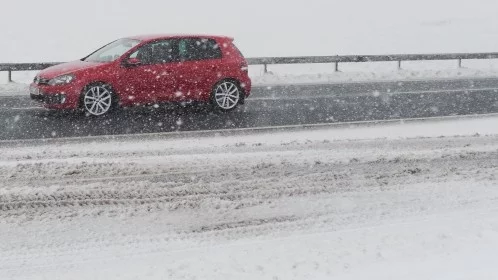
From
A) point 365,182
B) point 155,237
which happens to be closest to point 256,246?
point 155,237

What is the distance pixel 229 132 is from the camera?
11.2 meters

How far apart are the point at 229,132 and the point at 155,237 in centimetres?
526

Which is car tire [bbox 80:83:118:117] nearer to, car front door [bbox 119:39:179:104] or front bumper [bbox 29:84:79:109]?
front bumper [bbox 29:84:79:109]

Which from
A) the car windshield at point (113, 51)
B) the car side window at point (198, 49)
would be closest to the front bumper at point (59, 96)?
the car windshield at point (113, 51)

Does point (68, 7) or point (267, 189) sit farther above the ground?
point (68, 7)

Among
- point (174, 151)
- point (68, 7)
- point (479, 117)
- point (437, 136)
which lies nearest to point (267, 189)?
point (174, 151)

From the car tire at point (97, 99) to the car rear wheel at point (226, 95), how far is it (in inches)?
81.2

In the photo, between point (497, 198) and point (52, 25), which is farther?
point (52, 25)

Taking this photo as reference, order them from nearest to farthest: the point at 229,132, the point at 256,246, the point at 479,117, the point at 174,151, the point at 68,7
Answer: the point at 256,246, the point at 174,151, the point at 229,132, the point at 479,117, the point at 68,7

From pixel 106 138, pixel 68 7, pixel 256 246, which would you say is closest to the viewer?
pixel 256 246

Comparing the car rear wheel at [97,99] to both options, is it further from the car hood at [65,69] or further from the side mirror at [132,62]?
the side mirror at [132,62]

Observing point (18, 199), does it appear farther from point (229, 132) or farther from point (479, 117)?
point (479, 117)

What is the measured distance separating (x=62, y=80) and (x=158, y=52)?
191 centimetres

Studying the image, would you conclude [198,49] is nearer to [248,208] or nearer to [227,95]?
[227,95]
